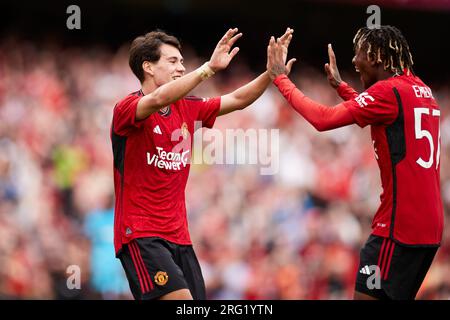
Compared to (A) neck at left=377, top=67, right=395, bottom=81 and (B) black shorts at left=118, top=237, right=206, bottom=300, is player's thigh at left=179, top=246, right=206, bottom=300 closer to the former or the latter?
(B) black shorts at left=118, top=237, right=206, bottom=300

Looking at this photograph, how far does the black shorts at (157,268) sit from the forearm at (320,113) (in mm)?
1304

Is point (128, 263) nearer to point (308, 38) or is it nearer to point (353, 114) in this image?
point (353, 114)

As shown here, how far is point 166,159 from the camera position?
593 cm

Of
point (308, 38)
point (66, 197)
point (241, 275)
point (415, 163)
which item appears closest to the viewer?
point (415, 163)

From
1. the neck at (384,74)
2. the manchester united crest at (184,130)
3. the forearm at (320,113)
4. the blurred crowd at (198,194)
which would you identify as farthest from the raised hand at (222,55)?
the blurred crowd at (198,194)

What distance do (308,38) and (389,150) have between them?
7.00m

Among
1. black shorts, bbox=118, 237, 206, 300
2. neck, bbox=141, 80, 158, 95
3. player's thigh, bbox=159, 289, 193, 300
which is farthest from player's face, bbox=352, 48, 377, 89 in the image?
player's thigh, bbox=159, 289, 193, 300

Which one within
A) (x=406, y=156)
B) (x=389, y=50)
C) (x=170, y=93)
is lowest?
(x=406, y=156)

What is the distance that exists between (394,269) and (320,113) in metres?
1.19

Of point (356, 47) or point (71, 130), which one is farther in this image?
point (71, 130)

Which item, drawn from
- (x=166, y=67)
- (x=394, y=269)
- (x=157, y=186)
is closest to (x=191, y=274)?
(x=157, y=186)

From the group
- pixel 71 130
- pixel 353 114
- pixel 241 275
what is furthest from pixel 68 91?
pixel 353 114

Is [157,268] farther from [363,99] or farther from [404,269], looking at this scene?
[363,99]

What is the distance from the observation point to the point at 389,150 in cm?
552
